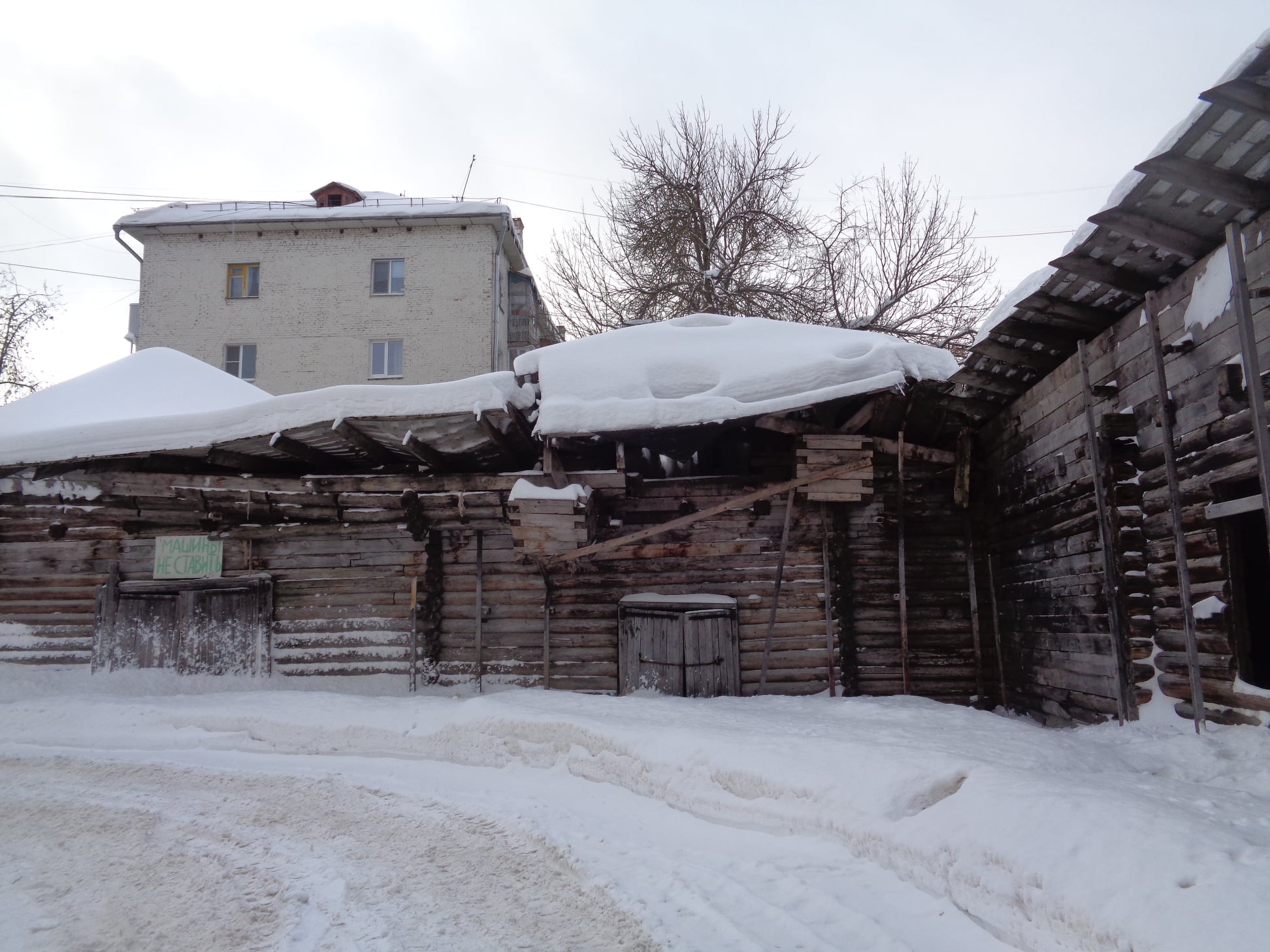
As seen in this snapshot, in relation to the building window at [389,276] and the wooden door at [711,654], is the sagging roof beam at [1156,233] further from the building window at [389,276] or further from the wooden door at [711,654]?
the building window at [389,276]

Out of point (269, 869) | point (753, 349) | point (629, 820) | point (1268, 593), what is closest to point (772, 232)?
point (753, 349)

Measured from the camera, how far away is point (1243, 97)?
4293 mm

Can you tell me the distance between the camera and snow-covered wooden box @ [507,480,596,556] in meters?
9.35

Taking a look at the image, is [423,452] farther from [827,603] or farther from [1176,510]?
[1176,510]

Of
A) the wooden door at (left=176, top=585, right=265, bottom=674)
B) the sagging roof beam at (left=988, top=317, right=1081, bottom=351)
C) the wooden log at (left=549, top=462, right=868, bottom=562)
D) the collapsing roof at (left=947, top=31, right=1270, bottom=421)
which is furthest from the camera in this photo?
the wooden door at (left=176, top=585, right=265, bottom=674)

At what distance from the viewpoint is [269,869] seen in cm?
472

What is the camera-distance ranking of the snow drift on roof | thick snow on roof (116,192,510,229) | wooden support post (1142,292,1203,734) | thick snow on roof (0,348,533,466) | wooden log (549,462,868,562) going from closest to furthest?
wooden support post (1142,292,1203,734)
thick snow on roof (0,348,533,466)
wooden log (549,462,868,562)
the snow drift on roof
thick snow on roof (116,192,510,229)

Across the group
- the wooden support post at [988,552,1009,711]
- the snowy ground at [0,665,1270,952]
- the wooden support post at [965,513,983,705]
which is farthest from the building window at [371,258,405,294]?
the wooden support post at [988,552,1009,711]

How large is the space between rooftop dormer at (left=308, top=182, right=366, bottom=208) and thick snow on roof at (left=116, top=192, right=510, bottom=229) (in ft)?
1.19

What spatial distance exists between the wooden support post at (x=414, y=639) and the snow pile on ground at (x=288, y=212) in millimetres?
15592

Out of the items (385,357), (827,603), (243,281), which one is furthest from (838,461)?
(243,281)

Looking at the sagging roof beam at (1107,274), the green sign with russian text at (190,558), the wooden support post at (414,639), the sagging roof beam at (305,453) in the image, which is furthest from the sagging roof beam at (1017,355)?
the green sign with russian text at (190,558)

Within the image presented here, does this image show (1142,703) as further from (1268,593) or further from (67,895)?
(67,895)

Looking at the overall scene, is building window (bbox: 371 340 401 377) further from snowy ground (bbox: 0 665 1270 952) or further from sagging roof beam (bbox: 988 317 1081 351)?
sagging roof beam (bbox: 988 317 1081 351)
